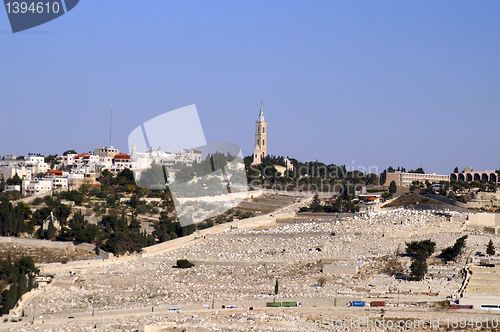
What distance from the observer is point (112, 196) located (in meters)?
73.4

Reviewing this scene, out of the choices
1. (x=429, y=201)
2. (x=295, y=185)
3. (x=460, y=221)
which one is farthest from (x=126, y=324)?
(x=295, y=185)

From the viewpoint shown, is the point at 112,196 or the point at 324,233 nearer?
the point at 324,233

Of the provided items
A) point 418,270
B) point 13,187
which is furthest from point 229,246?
point 13,187

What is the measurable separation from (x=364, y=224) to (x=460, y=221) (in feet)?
15.2

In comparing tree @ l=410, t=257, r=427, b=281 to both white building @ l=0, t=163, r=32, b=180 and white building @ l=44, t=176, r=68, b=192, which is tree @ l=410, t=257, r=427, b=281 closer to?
white building @ l=44, t=176, r=68, b=192

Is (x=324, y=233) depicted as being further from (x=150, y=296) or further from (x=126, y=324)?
(x=126, y=324)

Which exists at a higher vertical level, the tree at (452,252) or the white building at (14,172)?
the white building at (14,172)

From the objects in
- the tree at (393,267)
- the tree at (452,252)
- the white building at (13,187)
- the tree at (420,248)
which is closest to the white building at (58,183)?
the white building at (13,187)

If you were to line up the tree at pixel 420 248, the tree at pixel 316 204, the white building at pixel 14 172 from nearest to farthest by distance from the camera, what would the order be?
the tree at pixel 420 248, the tree at pixel 316 204, the white building at pixel 14 172

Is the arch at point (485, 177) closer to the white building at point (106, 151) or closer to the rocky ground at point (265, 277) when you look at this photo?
the white building at point (106, 151)

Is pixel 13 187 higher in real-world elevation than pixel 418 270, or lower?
higher

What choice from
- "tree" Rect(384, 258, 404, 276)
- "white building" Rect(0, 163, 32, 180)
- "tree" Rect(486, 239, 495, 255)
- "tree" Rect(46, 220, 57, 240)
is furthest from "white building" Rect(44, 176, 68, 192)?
"tree" Rect(486, 239, 495, 255)

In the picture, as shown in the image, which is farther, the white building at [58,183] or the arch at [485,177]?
the arch at [485,177]

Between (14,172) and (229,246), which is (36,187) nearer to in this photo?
(14,172)
